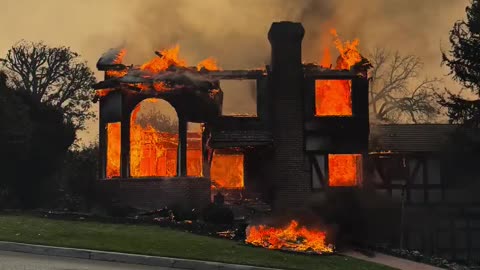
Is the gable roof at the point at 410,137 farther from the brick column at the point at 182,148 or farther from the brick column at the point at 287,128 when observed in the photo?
the brick column at the point at 182,148

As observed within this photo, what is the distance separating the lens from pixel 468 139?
71.8 feet

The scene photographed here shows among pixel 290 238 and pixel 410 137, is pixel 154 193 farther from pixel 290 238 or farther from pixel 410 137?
pixel 410 137

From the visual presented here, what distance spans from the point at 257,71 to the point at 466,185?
9.33 m

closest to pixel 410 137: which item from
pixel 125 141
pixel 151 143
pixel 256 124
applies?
pixel 256 124

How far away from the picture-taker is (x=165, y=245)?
1217cm

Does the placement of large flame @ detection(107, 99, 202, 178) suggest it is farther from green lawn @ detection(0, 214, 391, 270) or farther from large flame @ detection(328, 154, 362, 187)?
green lawn @ detection(0, 214, 391, 270)

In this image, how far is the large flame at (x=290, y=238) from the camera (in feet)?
44.1

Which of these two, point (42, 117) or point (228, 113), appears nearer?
point (228, 113)

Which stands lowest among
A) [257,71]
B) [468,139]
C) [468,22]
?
[468,139]

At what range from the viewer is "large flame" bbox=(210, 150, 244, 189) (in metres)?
23.2

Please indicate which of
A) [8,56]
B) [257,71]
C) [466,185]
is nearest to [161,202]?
[257,71]

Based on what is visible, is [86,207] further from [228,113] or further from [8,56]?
[8,56]

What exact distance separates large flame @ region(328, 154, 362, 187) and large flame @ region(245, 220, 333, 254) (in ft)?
16.4

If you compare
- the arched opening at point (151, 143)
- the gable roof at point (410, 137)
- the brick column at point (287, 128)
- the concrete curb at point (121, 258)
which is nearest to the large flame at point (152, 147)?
the arched opening at point (151, 143)
